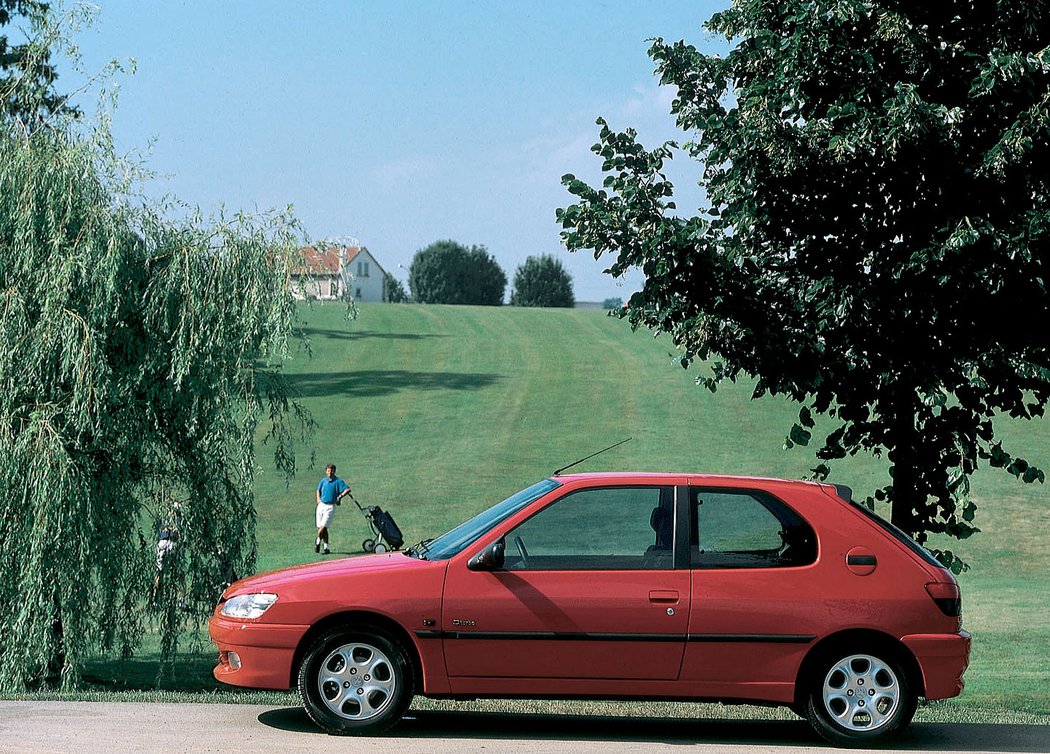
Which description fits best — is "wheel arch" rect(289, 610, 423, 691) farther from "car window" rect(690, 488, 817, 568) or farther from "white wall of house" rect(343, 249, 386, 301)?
"white wall of house" rect(343, 249, 386, 301)

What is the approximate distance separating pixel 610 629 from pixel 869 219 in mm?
4567

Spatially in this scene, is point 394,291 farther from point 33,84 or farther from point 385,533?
point 33,84

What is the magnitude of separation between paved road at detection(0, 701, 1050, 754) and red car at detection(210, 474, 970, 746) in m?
0.27

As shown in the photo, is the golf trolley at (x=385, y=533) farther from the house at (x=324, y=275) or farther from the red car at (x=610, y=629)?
the red car at (x=610, y=629)

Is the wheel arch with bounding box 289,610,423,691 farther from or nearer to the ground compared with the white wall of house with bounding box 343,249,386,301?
nearer to the ground

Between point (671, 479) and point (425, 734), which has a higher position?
point (671, 479)

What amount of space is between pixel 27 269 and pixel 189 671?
5.01m

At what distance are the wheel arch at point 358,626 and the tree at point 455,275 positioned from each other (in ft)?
419

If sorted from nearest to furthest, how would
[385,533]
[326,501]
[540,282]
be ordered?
1. [385,533]
2. [326,501]
3. [540,282]

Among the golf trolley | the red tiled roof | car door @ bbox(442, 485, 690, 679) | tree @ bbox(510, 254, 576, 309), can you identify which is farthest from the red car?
tree @ bbox(510, 254, 576, 309)

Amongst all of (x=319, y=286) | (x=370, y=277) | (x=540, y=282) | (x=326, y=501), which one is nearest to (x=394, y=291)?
(x=370, y=277)

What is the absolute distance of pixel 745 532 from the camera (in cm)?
830

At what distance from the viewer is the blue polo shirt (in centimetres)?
2600

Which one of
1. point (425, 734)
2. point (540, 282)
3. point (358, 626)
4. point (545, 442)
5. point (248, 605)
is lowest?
point (425, 734)
